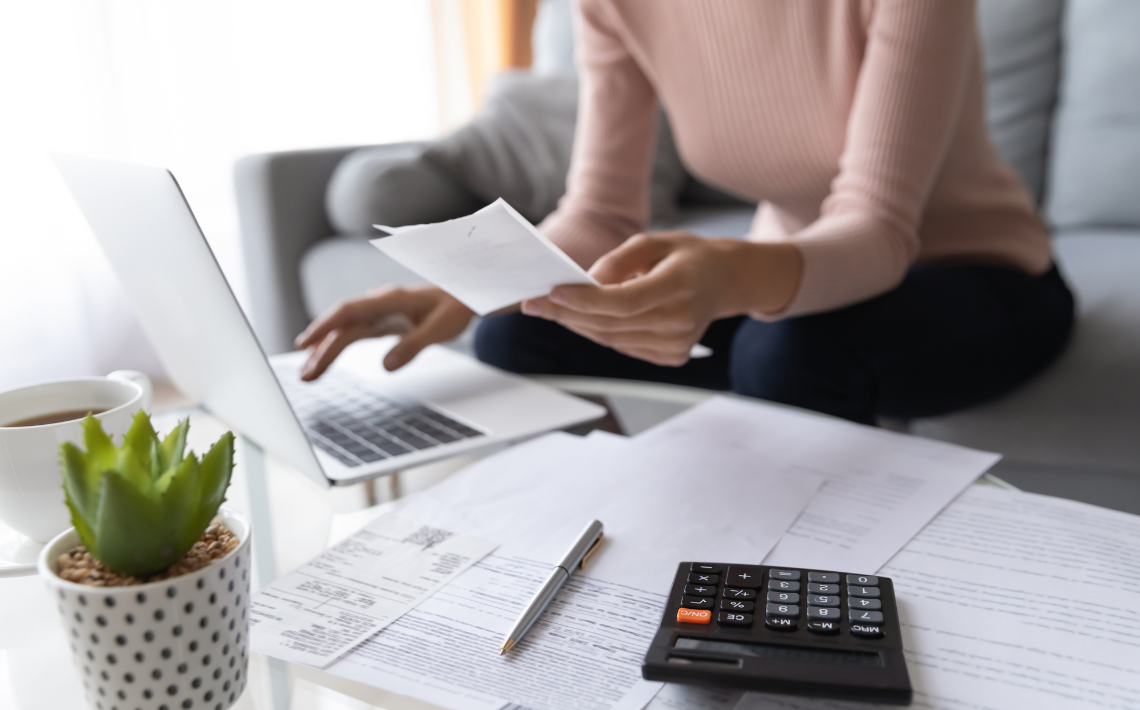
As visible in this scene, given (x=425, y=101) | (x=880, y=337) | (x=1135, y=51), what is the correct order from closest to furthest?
(x=880, y=337), (x=1135, y=51), (x=425, y=101)

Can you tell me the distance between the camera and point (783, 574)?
0.42 m

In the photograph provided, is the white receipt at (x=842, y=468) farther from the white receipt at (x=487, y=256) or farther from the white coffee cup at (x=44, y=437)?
the white coffee cup at (x=44, y=437)

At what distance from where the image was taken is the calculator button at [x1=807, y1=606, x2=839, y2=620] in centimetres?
38

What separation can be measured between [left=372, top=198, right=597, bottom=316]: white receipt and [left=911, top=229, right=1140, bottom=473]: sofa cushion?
59 cm

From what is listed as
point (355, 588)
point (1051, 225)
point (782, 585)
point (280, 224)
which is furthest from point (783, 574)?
point (280, 224)

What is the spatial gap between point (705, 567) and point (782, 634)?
0.07m

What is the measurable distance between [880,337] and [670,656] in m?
0.59

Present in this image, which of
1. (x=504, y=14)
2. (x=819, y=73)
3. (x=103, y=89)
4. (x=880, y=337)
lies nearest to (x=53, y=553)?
(x=880, y=337)

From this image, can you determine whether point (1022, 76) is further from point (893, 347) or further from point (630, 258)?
point (630, 258)

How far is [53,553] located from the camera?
34 cm

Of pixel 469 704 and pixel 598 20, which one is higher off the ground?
pixel 598 20

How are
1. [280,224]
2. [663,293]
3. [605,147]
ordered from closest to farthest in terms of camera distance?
1. [663,293]
2. [605,147]
3. [280,224]

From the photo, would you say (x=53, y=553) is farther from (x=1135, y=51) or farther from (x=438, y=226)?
(x=1135, y=51)

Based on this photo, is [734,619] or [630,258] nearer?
[734,619]
